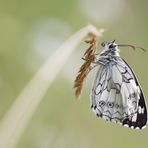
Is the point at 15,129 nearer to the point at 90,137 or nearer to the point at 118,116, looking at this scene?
the point at 118,116

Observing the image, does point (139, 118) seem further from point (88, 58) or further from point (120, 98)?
point (88, 58)

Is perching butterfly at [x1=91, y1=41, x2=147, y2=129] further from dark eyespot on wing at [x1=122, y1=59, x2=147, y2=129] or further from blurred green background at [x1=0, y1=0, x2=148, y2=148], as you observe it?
blurred green background at [x1=0, y1=0, x2=148, y2=148]

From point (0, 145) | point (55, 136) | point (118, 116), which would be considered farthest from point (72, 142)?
point (0, 145)

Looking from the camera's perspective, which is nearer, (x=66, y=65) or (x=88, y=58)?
(x=88, y=58)

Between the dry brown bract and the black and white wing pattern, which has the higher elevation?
the dry brown bract

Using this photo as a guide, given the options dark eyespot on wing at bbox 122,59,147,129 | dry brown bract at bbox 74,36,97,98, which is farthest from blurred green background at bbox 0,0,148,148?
dark eyespot on wing at bbox 122,59,147,129

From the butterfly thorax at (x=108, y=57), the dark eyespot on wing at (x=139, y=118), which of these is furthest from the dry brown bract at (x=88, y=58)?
the dark eyespot on wing at (x=139, y=118)

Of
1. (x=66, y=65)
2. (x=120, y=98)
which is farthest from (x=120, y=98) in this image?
(x=66, y=65)
